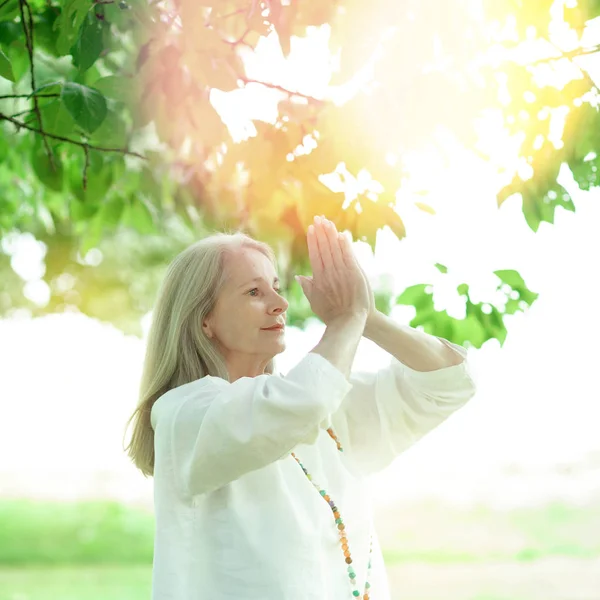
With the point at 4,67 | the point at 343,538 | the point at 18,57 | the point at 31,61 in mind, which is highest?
the point at 18,57

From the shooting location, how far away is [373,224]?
1.55m

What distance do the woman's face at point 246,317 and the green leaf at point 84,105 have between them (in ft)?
0.99

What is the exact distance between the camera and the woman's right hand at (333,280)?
1.03 m

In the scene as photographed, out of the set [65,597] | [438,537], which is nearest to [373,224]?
[65,597]

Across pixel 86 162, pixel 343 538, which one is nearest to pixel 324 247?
pixel 343 538

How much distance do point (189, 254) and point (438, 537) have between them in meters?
5.14

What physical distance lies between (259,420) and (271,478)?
17cm

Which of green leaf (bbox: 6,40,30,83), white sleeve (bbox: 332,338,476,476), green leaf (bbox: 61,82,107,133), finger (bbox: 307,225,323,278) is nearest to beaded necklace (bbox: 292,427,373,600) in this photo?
white sleeve (bbox: 332,338,476,476)

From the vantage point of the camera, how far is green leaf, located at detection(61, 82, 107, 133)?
4.16 ft

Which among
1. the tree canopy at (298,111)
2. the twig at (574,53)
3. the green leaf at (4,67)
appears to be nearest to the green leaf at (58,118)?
the tree canopy at (298,111)

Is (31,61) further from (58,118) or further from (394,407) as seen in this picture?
(394,407)

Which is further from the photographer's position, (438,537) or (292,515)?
(438,537)

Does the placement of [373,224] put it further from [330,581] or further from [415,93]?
[330,581]

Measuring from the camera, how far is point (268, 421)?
35.6 inches
